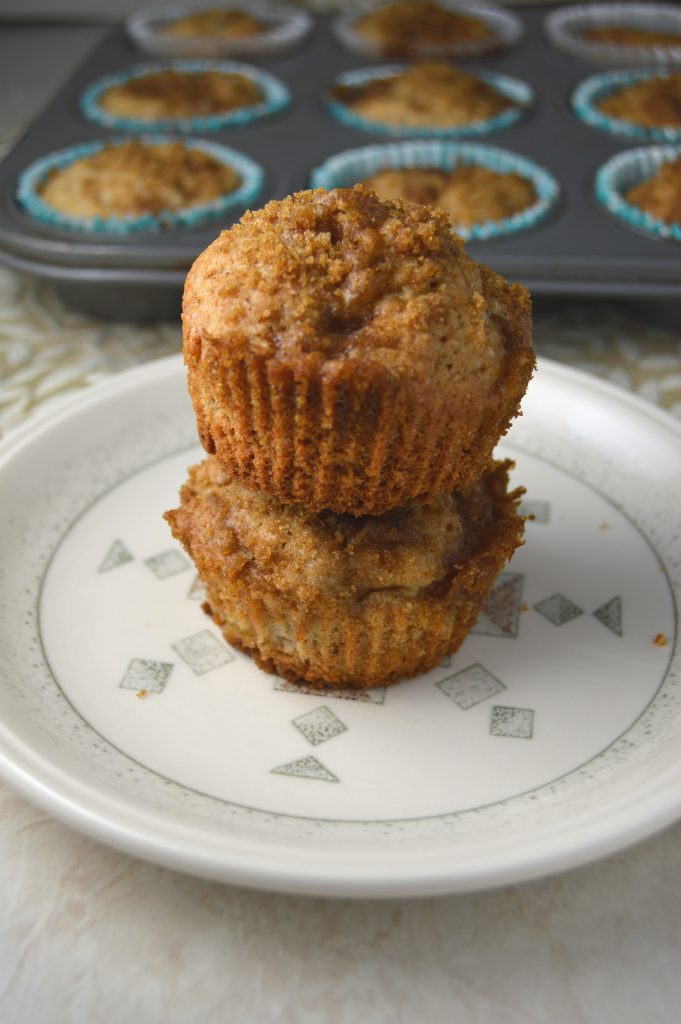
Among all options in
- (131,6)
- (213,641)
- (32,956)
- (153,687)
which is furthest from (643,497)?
(131,6)

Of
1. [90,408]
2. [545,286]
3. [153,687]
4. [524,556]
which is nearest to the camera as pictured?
[153,687]

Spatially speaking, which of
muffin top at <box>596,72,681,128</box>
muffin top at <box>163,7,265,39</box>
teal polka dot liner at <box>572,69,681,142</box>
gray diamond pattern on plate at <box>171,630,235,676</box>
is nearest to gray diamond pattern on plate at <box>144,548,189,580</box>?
gray diamond pattern on plate at <box>171,630,235,676</box>

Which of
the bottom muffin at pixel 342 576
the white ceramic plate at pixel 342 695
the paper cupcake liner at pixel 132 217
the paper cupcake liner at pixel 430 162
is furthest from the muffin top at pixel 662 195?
the bottom muffin at pixel 342 576

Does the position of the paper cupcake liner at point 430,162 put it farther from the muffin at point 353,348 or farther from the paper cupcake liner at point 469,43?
the muffin at point 353,348

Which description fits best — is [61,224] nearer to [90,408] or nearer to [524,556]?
[90,408]

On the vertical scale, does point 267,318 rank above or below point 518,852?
above

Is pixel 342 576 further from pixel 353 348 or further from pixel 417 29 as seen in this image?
pixel 417 29
